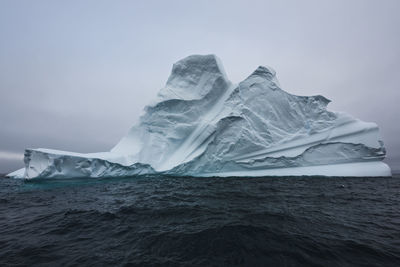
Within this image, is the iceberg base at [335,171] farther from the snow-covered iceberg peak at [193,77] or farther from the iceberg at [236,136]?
the snow-covered iceberg peak at [193,77]

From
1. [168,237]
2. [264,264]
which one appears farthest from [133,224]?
[264,264]

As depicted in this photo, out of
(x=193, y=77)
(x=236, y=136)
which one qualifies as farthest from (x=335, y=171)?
(x=193, y=77)

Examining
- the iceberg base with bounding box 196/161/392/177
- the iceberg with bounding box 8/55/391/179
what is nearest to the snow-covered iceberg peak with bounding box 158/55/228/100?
the iceberg with bounding box 8/55/391/179

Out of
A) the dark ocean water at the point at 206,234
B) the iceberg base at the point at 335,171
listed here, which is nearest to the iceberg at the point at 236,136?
the iceberg base at the point at 335,171

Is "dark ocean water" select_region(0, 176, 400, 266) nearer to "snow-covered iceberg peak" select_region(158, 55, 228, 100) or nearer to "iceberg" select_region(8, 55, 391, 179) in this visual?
"iceberg" select_region(8, 55, 391, 179)

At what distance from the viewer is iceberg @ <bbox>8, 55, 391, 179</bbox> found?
1377 centimetres

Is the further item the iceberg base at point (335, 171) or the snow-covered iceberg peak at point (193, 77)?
the snow-covered iceberg peak at point (193, 77)

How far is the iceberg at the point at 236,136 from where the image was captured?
13.8m

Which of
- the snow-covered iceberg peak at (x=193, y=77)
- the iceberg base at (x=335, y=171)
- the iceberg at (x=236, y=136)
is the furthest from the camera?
the snow-covered iceberg peak at (x=193, y=77)

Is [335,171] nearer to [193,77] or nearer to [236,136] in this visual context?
[236,136]

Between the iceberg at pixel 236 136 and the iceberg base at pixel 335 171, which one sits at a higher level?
the iceberg at pixel 236 136

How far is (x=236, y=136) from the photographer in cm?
1395

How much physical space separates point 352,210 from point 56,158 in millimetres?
14469

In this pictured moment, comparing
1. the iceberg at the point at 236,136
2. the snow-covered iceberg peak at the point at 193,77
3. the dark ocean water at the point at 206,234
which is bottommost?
the dark ocean water at the point at 206,234
